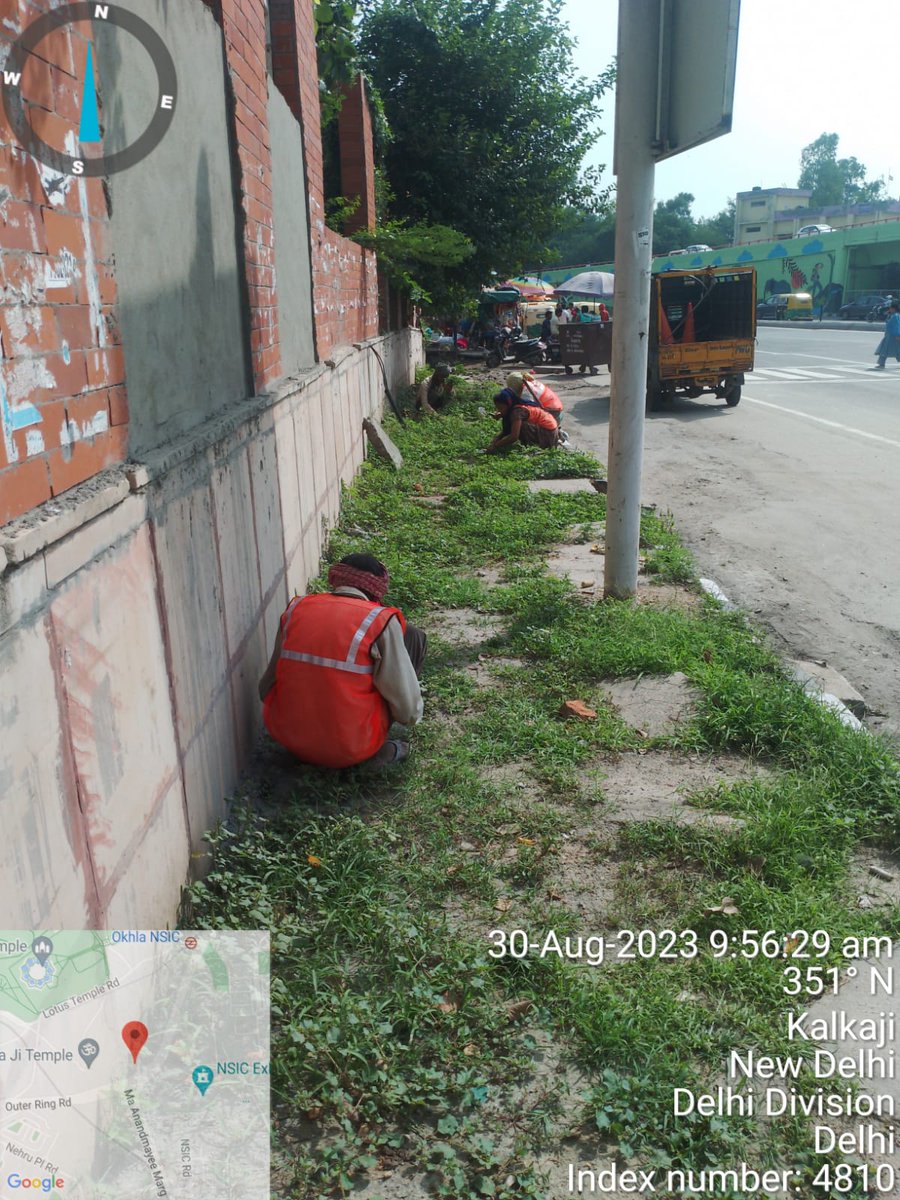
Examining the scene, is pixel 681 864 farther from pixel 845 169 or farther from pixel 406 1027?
pixel 845 169

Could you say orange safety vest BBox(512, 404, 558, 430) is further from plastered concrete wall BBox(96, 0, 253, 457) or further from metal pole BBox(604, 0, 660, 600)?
plastered concrete wall BBox(96, 0, 253, 457)

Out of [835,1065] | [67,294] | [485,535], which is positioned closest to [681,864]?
[835,1065]

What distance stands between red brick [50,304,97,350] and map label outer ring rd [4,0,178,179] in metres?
0.32

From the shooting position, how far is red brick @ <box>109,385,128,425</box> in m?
2.59

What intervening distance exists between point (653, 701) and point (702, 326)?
13.5m

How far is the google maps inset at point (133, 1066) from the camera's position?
1.83 metres

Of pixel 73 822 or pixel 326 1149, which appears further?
pixel 326 1149

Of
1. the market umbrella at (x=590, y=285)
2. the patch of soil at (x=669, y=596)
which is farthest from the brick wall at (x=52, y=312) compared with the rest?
the market umbrella at (x=590, y=285)

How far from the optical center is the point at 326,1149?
2201mm

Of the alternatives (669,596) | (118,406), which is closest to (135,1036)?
(118,406)

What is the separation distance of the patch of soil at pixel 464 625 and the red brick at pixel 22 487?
3451mm

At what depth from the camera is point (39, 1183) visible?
1.83 meters

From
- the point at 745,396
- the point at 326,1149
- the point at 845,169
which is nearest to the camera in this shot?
the point at 326,1149

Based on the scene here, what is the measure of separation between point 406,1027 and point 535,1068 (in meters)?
0.36
